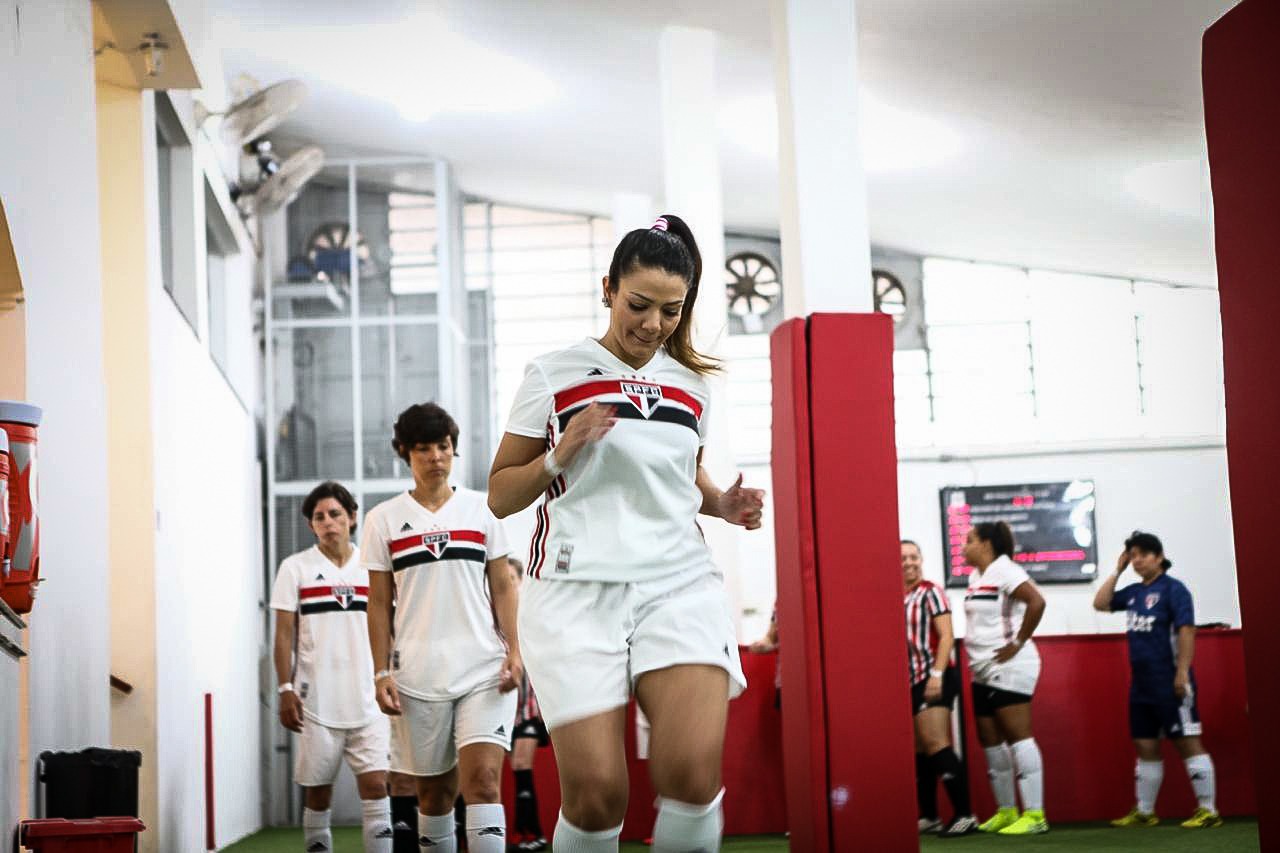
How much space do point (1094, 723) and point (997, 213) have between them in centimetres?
897

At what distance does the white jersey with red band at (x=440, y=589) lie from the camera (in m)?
5.75

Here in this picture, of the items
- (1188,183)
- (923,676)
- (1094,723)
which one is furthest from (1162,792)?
(1188,183)

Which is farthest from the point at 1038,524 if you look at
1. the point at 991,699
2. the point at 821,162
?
the point at 821,162

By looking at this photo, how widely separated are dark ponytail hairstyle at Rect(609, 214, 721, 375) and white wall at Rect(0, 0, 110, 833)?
2.48 m

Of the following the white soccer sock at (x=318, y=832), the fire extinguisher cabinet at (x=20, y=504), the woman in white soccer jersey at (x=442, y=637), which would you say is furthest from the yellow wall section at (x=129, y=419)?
the fire extinguisher cabinet at (x=20, y=504)

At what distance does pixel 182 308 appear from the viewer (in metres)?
11.0

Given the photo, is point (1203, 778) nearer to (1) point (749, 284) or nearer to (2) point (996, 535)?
(2) point (996, 535)

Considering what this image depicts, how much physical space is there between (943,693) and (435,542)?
4.68 meters

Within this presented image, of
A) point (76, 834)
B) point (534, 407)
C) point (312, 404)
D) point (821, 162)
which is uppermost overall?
point (821, 162)

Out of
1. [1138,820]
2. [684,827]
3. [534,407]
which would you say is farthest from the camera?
[1138,820]

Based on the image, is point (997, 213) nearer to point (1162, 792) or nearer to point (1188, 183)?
point (1188, 183)

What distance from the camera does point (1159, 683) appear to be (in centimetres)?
973

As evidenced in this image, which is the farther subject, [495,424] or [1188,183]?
[495,424]

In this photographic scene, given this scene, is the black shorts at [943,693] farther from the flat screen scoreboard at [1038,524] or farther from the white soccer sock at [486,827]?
the flat screen scoreboard at [1038,524]
